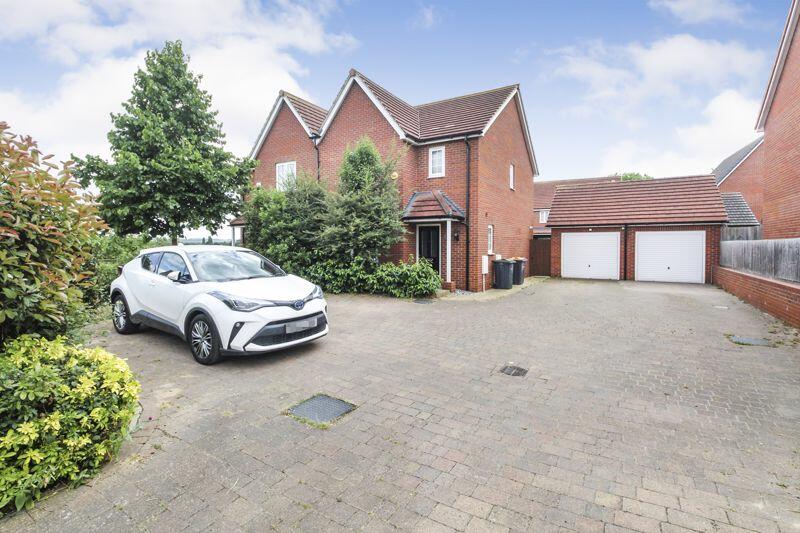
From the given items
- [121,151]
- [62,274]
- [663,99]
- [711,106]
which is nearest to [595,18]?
[663,99]

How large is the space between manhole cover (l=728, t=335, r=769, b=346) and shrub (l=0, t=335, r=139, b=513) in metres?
9.02

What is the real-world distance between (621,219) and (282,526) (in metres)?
19.6

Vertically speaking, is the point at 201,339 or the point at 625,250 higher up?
the point at 625,250

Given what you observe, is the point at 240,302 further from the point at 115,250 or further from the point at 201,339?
the point at 115,250

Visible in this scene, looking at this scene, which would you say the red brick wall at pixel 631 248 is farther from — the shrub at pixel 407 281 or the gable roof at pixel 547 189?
the gable roof at pixel 547 189

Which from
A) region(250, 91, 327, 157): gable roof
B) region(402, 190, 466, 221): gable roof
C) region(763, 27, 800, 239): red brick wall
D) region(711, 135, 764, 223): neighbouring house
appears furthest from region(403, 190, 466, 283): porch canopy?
region(711, 135, 764, 223): neighbouring house

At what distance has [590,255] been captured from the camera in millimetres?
18484

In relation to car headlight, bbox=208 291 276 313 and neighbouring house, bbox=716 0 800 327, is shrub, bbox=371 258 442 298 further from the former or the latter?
neighbouring house, bbox=716 0 800 327

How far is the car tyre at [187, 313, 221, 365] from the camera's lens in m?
5.19

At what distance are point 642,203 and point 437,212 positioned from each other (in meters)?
11.9

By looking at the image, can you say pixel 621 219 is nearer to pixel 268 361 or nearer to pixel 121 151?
pixel 268 361

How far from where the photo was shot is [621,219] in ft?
58.1

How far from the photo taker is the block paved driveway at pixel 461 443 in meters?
2.42

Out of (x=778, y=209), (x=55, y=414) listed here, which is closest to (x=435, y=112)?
(x=778, y=209)
